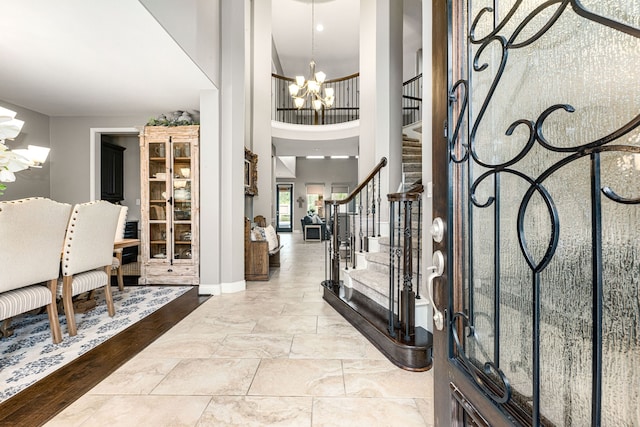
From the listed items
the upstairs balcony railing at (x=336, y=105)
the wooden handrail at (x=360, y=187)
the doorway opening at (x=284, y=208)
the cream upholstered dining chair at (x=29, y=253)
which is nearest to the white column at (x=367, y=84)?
the wooden handrail at (x=360, y=187)

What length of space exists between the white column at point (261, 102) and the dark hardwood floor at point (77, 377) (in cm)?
352

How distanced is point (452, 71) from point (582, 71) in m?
0.35

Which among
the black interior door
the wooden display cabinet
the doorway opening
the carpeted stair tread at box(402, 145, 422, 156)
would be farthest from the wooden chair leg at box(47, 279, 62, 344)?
the doorway opening

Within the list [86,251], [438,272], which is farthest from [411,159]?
[438,272]

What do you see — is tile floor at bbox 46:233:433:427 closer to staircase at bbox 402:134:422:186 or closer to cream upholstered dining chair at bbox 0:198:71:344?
cream upholstered dining chair at bbox 0:198:71:344

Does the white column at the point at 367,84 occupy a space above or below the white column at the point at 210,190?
above

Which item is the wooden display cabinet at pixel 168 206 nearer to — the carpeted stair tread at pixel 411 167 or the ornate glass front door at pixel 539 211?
the carpeted stair tread at pixel 411 167

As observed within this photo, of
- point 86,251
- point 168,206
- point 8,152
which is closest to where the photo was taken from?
point 8,152

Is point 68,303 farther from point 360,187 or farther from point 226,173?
point 360,187

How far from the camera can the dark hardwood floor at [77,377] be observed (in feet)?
4.96

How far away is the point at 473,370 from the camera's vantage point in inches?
29.4

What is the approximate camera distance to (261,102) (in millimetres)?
6121

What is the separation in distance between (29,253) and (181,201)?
6.88ft

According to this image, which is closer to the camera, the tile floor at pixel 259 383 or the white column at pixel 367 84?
the tile floor at pixel 259 383
